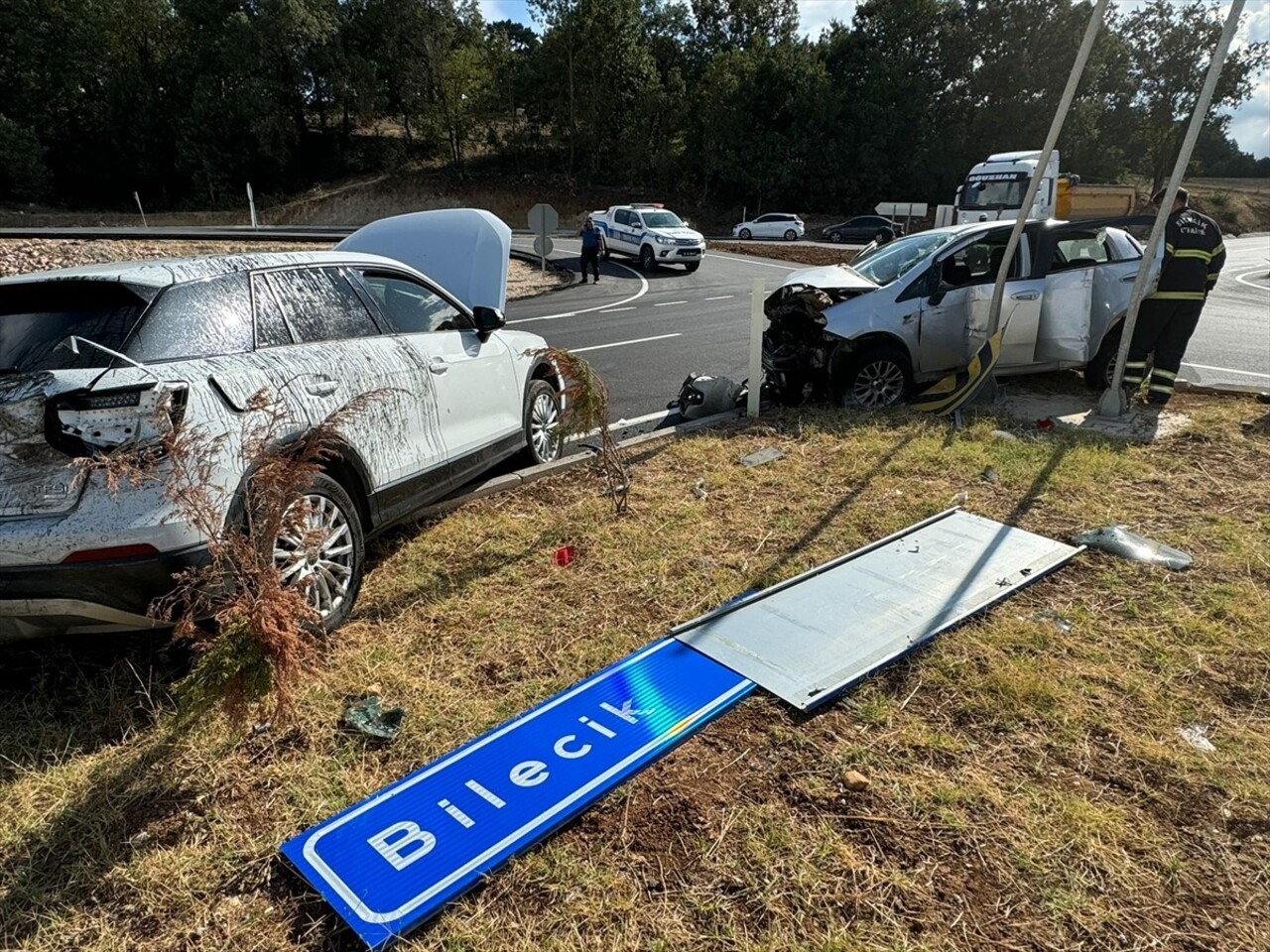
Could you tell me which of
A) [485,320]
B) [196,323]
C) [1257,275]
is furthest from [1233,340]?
[1257,275]

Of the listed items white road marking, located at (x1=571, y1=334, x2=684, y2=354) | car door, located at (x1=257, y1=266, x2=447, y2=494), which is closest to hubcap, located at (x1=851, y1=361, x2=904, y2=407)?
car door, located at (x1=257, y1=266, x2=447, y2=494)

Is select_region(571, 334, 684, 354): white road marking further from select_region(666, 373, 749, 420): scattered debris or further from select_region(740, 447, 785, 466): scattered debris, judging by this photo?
select_region(740, 447, 785, 466): scattered debris

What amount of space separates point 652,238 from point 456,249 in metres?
17.1

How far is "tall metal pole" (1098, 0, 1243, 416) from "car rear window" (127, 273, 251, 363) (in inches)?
242

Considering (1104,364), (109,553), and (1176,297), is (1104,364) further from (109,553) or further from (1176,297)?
(109,553)

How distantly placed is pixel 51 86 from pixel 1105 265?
220ft

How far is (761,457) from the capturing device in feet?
19.0

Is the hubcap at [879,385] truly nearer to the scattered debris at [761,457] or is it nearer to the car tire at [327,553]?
the scattered debris at [761,457]

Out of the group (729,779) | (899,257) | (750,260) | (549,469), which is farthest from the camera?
(750,260)

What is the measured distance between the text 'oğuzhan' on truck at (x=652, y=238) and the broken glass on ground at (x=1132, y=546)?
18856 millimetres

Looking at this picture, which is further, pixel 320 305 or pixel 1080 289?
pixel 1080 289

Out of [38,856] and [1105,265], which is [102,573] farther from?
[1105,265]

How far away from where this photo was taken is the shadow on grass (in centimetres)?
206

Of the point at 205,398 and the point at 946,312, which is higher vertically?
the point at 205,398
